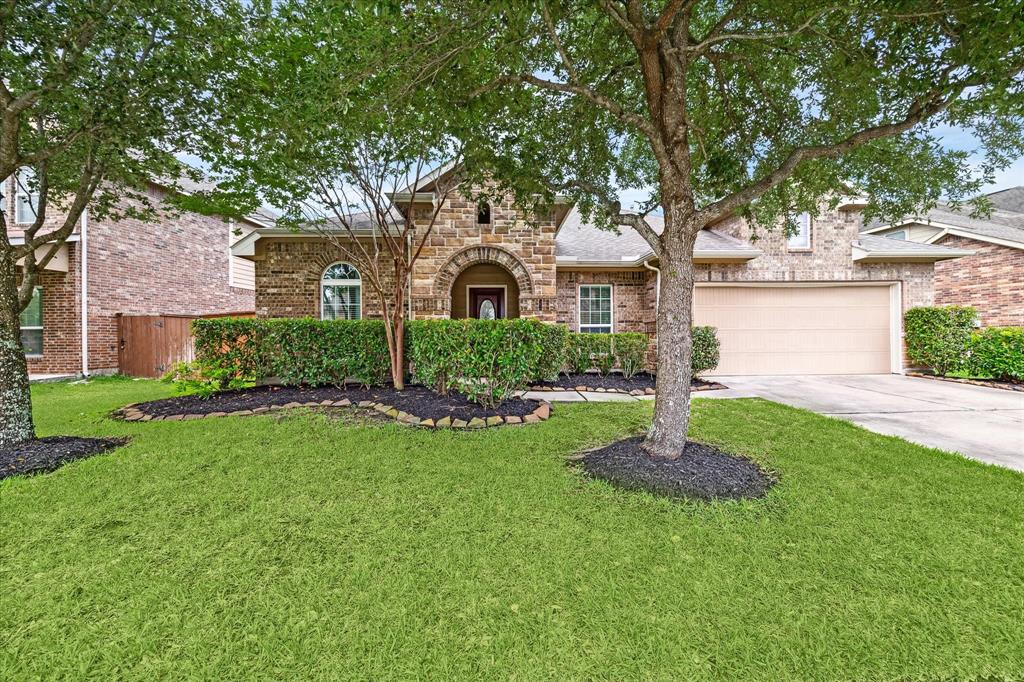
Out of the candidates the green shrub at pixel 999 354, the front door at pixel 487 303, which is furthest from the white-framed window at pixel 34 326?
the green shrub at pixel 999 354

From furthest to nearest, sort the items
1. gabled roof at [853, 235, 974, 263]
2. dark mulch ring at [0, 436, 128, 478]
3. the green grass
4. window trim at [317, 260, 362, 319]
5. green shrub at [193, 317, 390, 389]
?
window trim at [317, 260, 362, 319] < gabled roof at [853, 235, 974, 263] < green shrub at [193, 317, 390, 389] < dark mulch ring at [0, 436, 128, 478] < the green grass

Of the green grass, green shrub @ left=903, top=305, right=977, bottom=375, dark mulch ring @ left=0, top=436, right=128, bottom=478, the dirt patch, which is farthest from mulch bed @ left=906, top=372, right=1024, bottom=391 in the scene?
dark mulch ring @ left=0, top=436, right=128, bottom=478

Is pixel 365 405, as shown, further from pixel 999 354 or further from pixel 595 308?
pixel 999 354

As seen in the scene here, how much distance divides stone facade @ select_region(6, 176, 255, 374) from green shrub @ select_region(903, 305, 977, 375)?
17.1 meters

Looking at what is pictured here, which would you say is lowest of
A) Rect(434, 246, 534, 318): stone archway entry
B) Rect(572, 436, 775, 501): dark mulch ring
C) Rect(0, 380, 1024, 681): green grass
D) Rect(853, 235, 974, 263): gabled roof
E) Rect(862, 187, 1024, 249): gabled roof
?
Rect(0, 380, 1024, 681): green grass

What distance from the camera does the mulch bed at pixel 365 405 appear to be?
557 cm

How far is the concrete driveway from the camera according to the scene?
15.5 ft

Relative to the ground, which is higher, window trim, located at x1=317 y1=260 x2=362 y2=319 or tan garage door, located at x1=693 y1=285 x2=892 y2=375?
window trim, located at x1=317 y1=260 x2=362 y2=319

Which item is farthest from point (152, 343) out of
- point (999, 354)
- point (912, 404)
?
point (999, 354)

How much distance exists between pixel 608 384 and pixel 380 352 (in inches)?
179

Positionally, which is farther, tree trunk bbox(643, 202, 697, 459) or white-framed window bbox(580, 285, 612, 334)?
white-framed window bbox(580, 285, 612, 334)

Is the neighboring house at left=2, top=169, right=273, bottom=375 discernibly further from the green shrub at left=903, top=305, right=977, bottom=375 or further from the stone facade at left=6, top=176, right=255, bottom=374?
the green shrub at left=903, top=305, right=977, bottom=375

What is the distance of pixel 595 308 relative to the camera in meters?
11.0

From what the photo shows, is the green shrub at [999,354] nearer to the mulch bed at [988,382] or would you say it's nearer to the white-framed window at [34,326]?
the mulch bed at [988,382]
